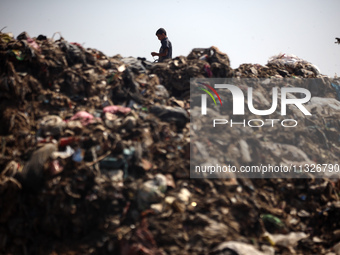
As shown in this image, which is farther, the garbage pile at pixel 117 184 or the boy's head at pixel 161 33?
the boy's head at pixel 161 33

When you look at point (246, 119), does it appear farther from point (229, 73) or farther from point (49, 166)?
point (49, 166)

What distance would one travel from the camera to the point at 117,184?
10.4 feet

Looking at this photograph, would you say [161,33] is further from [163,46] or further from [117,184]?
[117,184]

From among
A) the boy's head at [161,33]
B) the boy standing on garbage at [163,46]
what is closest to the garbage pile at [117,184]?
the boy standing on garbage at [163,46]

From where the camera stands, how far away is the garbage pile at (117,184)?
294 cm

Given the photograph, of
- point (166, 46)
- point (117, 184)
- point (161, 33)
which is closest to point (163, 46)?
point (166, 46)

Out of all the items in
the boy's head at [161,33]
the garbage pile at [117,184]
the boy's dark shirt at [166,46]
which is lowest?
the garbage pile at [117,184]

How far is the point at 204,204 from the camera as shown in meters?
3.14

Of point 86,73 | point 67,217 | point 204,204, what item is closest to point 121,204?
point 67,217

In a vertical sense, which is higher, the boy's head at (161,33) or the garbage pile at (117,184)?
the boy's head at (161,33)

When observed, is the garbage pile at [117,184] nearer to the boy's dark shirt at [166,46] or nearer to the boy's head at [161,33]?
the boy's dark shirt at [166,46]

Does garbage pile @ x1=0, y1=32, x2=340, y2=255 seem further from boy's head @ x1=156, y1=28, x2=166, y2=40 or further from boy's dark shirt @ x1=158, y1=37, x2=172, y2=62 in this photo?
boy's head @ x1=156, y1=28, x2=166, y2=40

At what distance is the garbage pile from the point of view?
2936 millimetres

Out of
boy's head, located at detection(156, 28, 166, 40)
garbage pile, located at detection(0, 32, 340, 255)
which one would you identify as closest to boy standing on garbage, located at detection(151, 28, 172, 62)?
boy's head, located at detection(156, 28, 166, 40)
